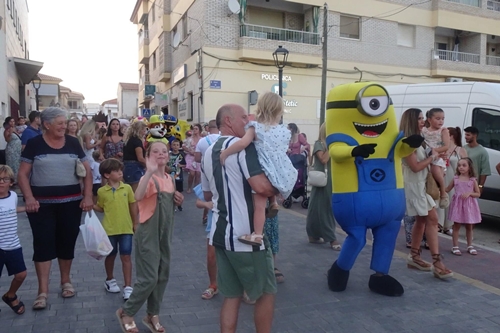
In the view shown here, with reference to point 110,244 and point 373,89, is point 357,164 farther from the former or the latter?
point 110,244

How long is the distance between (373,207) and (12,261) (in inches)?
130

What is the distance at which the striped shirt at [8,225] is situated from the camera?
156 inches

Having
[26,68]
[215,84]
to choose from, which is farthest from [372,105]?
[26,68]

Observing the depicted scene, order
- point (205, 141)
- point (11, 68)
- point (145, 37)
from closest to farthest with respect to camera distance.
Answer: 1. point (205, 141)
2. point (11, 68)
3. point (145, 37)

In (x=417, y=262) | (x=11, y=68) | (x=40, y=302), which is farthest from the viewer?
(x=11, y=68)

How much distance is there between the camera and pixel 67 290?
4531mm

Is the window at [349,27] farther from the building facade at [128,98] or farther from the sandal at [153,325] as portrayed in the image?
the building facade at [128,98]

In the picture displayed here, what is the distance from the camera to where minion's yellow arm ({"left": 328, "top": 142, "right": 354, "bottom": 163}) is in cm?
444

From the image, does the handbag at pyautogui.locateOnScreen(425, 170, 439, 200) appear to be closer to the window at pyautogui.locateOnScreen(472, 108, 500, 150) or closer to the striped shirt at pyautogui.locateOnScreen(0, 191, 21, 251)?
the window at pyautogui.locateOnScreen(472, 108, 500, 150)

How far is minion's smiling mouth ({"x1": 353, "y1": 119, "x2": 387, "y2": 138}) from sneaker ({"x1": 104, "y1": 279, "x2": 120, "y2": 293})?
9.35ft

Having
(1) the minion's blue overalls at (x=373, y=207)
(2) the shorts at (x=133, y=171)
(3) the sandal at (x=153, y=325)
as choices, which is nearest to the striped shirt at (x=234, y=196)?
(3) the sandal at (x=153, y=325)

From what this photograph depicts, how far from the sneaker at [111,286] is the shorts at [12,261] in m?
0.86

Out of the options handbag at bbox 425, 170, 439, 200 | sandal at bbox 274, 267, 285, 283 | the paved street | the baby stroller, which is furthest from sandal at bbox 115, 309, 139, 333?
the baby stroller

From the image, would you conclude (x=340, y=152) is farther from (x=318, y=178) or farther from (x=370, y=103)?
(x=318, y=178)
